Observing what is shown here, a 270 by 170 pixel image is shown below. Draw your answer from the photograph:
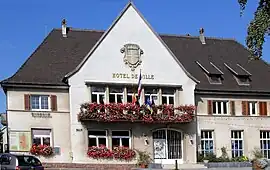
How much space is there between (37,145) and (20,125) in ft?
6.30

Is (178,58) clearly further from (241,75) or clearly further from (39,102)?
(39,102)

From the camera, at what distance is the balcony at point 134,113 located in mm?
41625

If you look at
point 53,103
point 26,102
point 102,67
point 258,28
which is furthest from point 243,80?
point 258,28

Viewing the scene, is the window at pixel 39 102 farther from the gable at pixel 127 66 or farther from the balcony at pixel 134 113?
the gable at pixel 127 66

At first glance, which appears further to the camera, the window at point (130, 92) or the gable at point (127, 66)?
the window at point (130, 92)

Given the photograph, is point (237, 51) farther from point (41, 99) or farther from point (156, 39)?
point (41, 99)

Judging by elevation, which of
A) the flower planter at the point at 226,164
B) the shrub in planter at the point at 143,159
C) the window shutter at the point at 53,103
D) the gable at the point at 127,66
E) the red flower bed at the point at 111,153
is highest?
the gable at the point at 127,66

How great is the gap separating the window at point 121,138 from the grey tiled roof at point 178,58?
231 inches

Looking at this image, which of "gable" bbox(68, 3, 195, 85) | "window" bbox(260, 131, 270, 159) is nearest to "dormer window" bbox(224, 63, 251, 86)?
"window" bbox(260, 131, 270, 159)

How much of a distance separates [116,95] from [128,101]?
3.48 ft

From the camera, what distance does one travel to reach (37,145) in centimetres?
4125

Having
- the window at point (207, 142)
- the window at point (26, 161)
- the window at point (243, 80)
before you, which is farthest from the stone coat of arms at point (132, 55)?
the window at point (26, 161)

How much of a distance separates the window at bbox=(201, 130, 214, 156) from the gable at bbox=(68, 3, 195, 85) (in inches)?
197

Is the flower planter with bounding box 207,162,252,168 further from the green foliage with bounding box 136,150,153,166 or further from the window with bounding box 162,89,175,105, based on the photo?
the window with bounding box 162,89,175,105
